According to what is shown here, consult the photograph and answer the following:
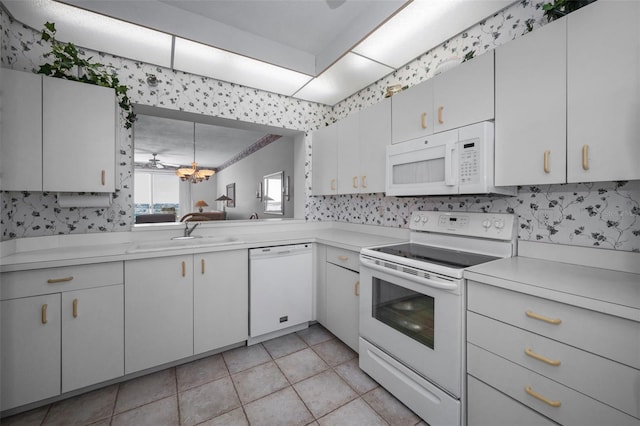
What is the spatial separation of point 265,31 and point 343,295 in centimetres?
239

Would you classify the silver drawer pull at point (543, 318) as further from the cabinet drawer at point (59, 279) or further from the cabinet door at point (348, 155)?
the cabinet drawer at point (59, 279)

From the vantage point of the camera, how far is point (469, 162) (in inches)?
62.1

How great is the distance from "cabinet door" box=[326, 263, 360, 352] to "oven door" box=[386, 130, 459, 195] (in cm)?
81

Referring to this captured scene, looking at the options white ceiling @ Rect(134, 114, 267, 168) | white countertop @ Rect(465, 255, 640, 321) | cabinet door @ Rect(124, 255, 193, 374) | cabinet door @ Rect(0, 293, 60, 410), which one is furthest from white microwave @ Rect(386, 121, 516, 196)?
white ceiling @ Rect(134, 114, 267, 168)

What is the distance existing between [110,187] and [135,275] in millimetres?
686

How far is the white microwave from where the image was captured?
1520 mm

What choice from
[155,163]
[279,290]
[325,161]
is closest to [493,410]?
[279,290]

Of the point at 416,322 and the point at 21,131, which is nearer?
the point at 416,322

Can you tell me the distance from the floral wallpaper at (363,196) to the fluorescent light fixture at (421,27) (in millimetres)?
106

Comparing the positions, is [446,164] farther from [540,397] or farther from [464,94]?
[540,397]

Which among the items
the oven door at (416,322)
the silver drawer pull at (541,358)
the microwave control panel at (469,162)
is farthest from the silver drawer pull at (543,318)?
the microwave control panel at (469,162)

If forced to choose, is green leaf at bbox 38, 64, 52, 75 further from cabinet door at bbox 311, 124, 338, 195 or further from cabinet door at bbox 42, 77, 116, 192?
cabinet door at bbox 311, 124, 338, 195

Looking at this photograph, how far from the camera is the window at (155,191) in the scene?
27.9ft

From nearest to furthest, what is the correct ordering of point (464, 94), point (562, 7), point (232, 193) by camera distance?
point (562, 7) < point (464, 94) < point (232, 193)
